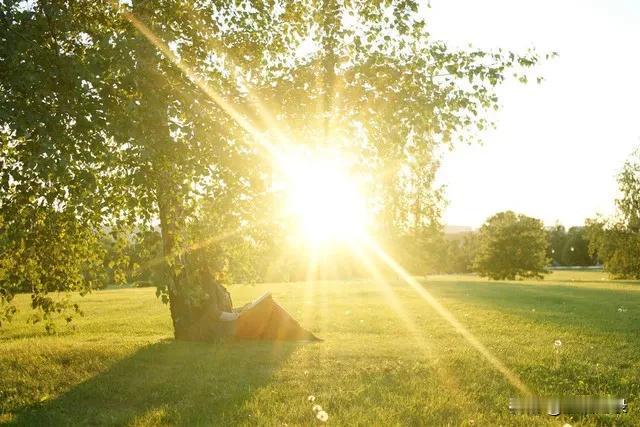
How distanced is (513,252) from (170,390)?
253 feet

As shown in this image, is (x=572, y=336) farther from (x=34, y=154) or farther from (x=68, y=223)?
(x=34, y=154)

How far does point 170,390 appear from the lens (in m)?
9.64

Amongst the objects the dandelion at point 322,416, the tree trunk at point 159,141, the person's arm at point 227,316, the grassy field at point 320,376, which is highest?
the tree trunk at point 159,141

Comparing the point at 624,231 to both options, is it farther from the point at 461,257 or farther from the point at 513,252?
the point at 461,257

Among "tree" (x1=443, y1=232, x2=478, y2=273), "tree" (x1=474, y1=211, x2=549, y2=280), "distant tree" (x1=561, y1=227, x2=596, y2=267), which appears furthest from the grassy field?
"distant tree" (x1=561, y1=227, x2=596, y2=267)

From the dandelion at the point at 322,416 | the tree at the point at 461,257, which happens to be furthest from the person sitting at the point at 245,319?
the tree at the point at 461,257

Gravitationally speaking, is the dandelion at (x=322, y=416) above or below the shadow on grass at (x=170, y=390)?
above

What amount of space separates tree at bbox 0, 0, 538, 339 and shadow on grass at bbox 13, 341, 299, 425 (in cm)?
167

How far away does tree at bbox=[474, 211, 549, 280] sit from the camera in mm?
79625

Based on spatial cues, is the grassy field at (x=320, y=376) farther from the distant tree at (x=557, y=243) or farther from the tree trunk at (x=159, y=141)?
the distant tree at (x=557, y=243)

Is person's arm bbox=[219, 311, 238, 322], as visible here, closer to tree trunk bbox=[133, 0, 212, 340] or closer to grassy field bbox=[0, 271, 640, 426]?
grassy field bbox=[0, 271, 640, 426]

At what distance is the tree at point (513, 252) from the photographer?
7962 centimetres

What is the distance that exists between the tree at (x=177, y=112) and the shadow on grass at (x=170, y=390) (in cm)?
167

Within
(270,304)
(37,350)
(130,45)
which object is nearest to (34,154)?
(130,45)
